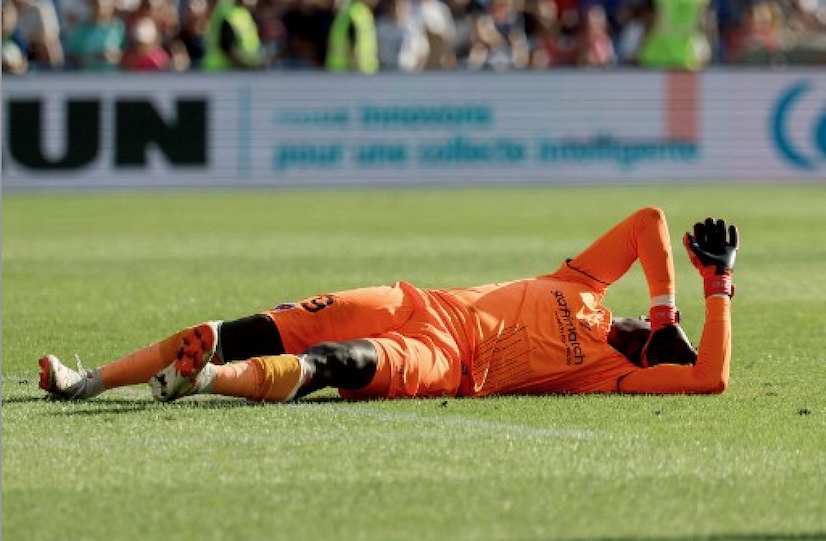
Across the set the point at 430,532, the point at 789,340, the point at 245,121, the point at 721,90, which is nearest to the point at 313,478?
the point at 430,532

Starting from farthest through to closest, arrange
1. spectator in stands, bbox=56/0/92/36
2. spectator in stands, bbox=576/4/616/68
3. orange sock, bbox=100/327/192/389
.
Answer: spectator in stands, bbox=576/4/616/68
spectator in stands, bbox=56/0/92/36
orange sock, bbox=100/327/192/389

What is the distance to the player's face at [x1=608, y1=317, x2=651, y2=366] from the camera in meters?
A: 8.91

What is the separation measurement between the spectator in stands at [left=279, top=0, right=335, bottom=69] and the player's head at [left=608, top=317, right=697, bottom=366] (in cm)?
1961

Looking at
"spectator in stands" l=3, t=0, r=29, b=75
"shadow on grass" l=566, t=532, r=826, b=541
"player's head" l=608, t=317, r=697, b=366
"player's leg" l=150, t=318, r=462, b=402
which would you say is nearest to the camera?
"shadow on grass" l=566, t=532, r=826, b=541

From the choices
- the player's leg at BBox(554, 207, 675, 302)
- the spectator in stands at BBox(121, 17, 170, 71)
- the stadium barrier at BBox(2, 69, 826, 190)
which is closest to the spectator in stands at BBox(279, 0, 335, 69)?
the spectator in stands at BBox(121, 17, 170, 71)

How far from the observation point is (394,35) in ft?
92.3

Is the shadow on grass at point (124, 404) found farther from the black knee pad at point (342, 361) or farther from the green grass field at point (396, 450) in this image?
the black knee pad at point (342, 361)

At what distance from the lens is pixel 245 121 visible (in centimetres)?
2561

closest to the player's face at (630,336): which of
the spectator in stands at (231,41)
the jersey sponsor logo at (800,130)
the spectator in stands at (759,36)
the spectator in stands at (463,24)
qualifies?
the spectator in stands at (231,41)

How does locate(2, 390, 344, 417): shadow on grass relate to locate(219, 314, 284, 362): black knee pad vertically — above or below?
below

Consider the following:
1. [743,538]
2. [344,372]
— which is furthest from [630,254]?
[743,538]

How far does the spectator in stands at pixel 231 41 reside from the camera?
27125 mm

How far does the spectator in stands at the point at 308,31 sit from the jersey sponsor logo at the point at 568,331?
64.9ft

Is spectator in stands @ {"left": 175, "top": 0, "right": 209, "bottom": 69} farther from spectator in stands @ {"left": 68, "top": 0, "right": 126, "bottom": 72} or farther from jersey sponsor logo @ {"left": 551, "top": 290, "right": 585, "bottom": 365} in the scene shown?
jersey sponsor logo @ {"left": 551, "top": 290, "right": 585, "bottom": 365}
